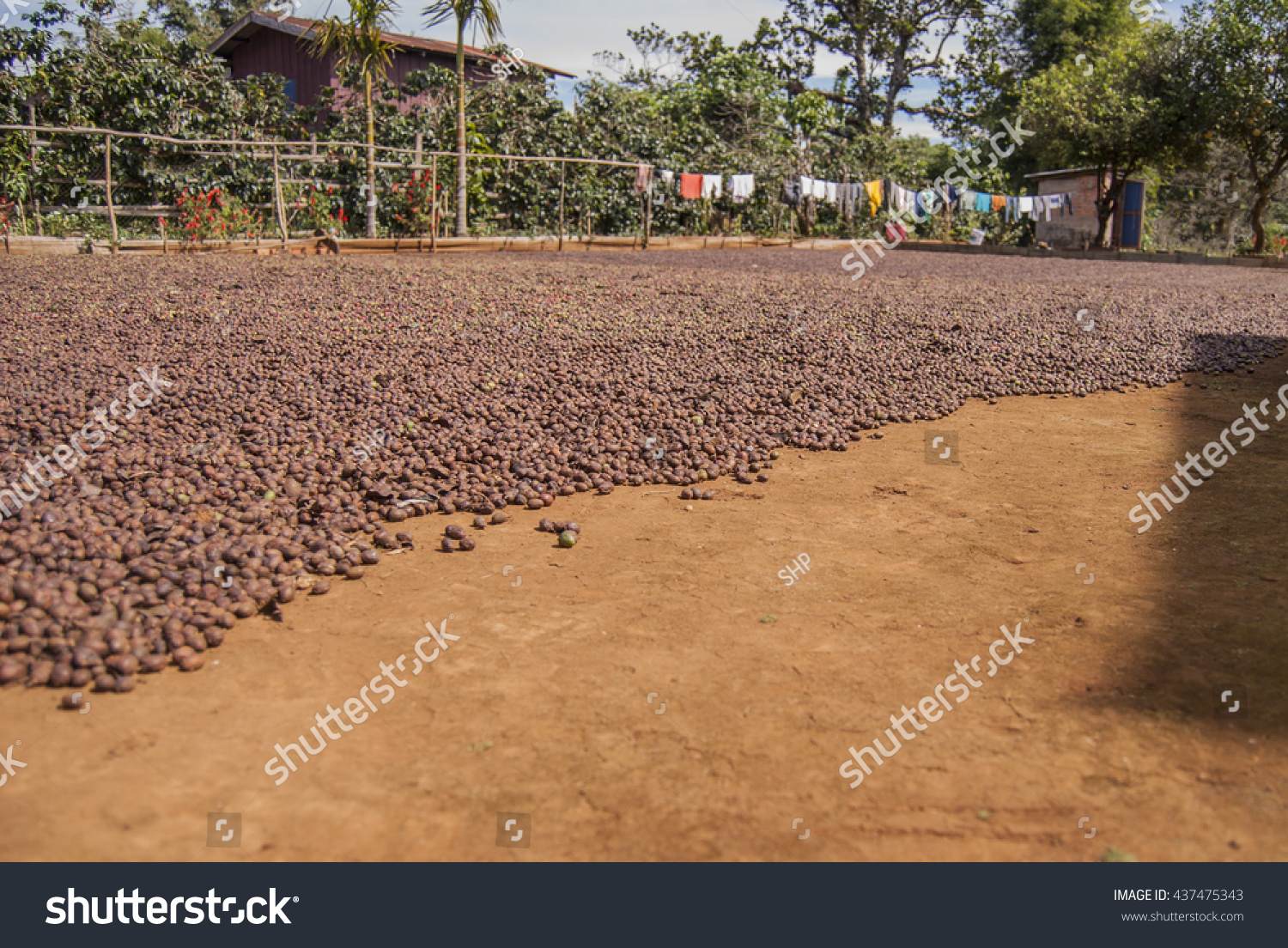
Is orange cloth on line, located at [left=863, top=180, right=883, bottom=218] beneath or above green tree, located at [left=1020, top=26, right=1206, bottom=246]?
beneath

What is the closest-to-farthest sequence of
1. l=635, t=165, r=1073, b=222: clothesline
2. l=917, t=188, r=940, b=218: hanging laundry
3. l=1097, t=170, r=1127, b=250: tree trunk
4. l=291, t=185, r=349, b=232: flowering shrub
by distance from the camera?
l=291, t=185, r=349, b=232: flowering shrub < l=635, t=165, r=1073, b=222: clothesline < l=1097, t=170, r=1127, b=250: tree trunk < l=917, t=188, r=940, b=218: hanging laundry

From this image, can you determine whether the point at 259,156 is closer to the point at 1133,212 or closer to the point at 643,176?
the point at 643,176

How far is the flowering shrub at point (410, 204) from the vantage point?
15273 mm

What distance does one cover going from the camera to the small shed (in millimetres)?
25484

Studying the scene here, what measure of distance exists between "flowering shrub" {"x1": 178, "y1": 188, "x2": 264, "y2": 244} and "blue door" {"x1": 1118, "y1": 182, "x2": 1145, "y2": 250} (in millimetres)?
24125

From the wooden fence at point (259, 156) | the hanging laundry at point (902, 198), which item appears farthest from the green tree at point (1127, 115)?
the wooden fence at point (259, 156)

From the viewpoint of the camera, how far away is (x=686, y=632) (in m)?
2.94

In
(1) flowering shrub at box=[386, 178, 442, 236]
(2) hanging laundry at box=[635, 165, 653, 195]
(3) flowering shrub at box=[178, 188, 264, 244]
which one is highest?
(2) hanging laundry at box=[635, 165, 653, 195]

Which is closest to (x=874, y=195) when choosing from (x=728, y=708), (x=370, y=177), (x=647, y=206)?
(x=647, y=206)

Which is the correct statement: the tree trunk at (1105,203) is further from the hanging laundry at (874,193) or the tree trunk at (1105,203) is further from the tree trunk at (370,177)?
the tree trunk at (370,177)

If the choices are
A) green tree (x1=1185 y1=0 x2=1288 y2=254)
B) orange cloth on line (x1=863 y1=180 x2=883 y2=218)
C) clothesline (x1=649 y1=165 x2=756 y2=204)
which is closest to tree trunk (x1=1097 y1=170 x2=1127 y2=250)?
green tree (x1=1185 y1=0 x2=1288 y2=254)

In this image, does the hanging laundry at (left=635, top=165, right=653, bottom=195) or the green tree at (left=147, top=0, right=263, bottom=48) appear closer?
the hanging laundry at (left=635, top=165, right=653, bottom=195)

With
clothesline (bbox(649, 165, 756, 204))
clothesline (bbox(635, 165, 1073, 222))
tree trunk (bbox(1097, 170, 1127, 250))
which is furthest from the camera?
tree trunk (bbox(1097, 170, 1127, 250))

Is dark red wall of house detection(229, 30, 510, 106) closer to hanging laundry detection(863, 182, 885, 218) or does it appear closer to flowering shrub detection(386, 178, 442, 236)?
flowering shrub detection(386, 178, 442, 236)
